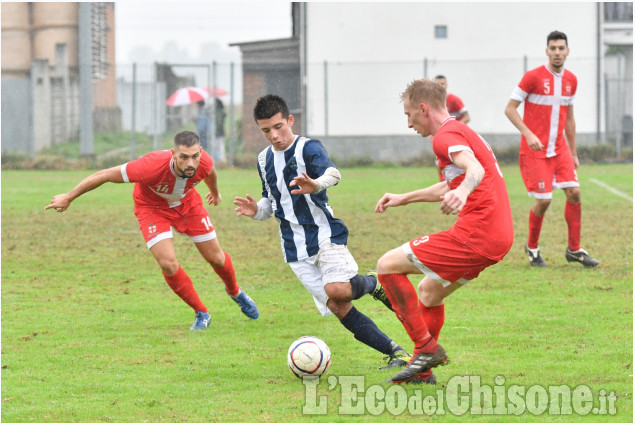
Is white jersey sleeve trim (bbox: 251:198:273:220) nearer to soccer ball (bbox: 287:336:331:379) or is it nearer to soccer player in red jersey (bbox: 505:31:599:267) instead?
soccer ball (bbox: 287:336:331:379)

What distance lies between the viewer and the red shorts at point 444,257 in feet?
16.8

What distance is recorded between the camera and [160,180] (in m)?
7.12

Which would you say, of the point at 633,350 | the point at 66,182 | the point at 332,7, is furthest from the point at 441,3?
the point at 633,350

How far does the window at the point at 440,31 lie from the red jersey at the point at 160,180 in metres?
23.1

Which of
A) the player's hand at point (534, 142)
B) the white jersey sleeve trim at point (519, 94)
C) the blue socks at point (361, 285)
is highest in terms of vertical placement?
the white jersey sleeve trim at point (519, 94)

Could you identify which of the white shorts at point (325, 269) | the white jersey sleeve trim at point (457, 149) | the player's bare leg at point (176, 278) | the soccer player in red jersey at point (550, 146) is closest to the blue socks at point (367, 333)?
the white shorts at point (325, 269)

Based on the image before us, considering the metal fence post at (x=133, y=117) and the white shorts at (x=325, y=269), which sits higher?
the metal fence post at (x=133, y=117)

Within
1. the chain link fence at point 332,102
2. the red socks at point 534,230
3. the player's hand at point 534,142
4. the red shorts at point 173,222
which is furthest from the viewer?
the chain link fence at point 332,102

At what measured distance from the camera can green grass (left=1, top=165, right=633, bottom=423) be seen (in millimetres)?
5055

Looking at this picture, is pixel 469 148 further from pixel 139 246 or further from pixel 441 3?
pixel 441 3

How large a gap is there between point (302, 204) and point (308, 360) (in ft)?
3.82

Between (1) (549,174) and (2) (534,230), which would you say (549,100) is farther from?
(2) (534,230)

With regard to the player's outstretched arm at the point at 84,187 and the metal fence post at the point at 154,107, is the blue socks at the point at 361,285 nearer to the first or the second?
the player's outstretched arm at the point at 84,187

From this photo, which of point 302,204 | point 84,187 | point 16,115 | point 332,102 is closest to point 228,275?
point 84,187
